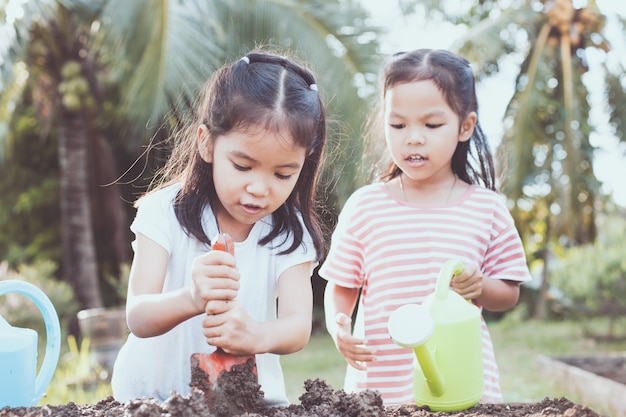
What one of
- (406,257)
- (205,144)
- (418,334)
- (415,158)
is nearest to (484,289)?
(406,257)

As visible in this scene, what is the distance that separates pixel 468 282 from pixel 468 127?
1.62 ft

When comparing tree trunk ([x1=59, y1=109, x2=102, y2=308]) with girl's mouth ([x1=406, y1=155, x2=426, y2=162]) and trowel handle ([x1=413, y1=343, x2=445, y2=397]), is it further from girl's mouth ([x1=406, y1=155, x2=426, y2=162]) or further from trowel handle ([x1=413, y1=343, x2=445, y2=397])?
trowel handle ([x1=413, y1=343, x2=445, y2=397])

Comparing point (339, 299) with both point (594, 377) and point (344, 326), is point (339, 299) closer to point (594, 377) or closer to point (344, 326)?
point (344, 326)

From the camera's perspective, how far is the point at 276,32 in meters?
6.92

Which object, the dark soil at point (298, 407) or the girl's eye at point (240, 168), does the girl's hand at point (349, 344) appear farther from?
the girl's eye at point (240, 168)

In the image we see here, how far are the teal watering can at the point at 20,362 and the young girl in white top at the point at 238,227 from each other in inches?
6.5

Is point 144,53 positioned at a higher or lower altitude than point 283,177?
higher

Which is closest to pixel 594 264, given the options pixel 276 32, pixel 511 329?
pixel 511 329

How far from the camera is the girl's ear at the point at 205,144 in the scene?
142 centimetres

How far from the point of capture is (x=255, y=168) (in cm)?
133

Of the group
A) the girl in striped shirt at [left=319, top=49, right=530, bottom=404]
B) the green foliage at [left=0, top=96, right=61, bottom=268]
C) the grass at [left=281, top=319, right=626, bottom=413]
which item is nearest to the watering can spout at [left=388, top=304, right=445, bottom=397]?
the girl in striped shirt at [left=319, top=49, right=530, bottom=404]

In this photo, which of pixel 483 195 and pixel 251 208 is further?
pixel 483 195

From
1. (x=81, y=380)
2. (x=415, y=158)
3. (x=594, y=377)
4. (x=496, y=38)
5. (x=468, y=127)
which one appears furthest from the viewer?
(x=496, y=38)

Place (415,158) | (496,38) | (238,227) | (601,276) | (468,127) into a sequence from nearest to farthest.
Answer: (238,227), (415,158), (468,127), (601,276), (496,38)
